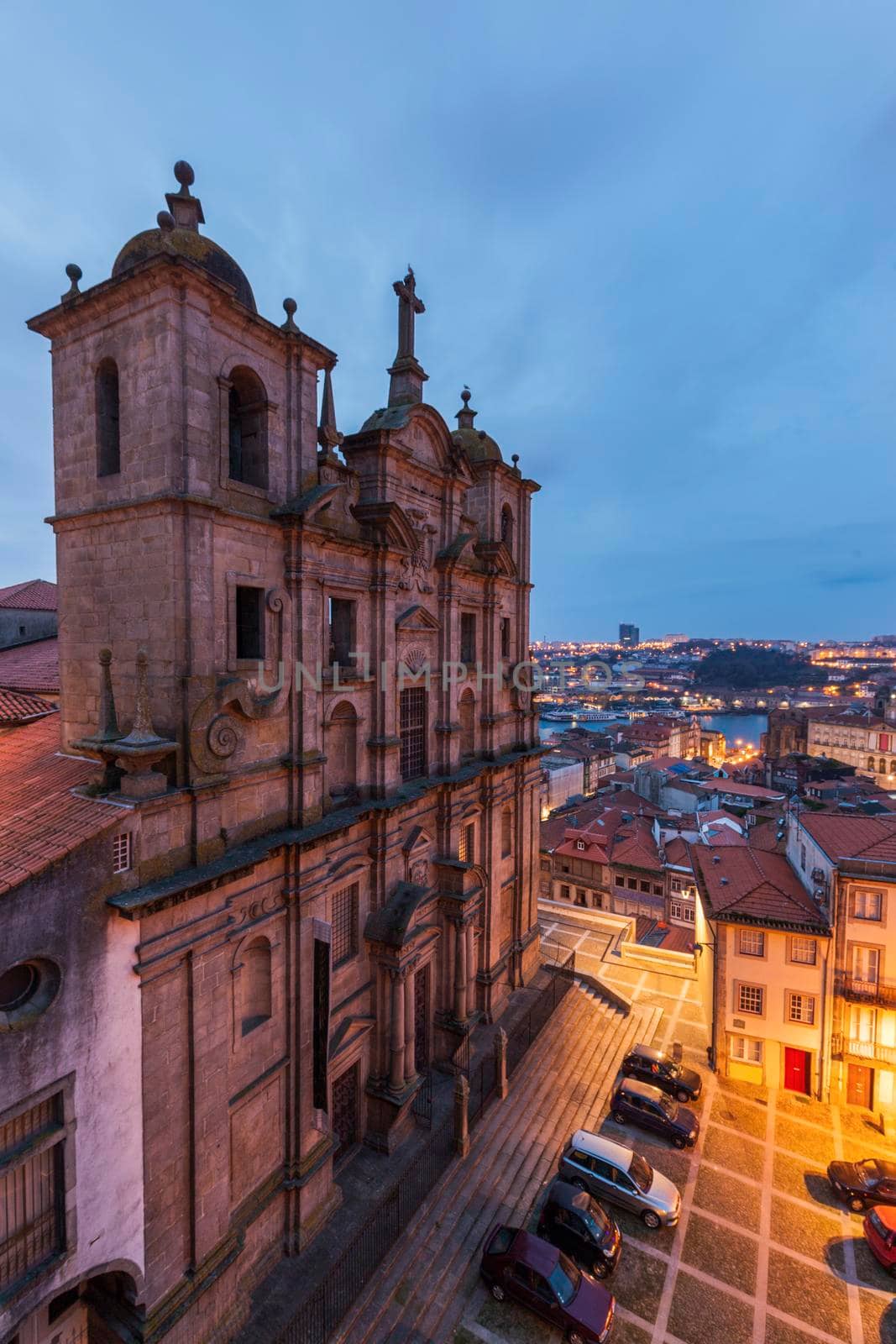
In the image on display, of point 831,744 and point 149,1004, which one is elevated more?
point 149,1004

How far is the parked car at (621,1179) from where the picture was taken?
18.1 metres

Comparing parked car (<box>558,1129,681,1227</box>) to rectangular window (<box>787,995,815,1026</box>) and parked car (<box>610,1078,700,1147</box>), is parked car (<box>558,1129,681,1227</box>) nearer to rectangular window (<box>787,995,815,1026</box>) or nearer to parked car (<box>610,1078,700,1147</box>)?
parked car (<box>610,1078,700,1147</box>)

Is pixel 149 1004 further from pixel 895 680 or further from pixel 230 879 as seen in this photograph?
pixel 895 680

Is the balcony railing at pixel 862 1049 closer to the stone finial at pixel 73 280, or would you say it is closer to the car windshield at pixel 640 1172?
the car windshield at pixel 640 1172

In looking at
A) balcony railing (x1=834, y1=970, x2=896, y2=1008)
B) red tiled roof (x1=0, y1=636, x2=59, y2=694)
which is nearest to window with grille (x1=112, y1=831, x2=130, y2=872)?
red tiled roof (x1=0, y1=636, x2=59, y2=694)

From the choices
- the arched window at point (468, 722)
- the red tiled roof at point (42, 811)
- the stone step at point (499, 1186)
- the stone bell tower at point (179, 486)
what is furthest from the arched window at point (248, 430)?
the stone step at point (499, 1186)

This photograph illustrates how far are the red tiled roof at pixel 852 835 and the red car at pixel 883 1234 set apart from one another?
10.6 m

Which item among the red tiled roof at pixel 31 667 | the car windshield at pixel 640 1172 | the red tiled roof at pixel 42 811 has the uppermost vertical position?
the red tiled roof at pixel 31 667

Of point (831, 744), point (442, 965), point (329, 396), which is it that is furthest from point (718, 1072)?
point (831, 744)

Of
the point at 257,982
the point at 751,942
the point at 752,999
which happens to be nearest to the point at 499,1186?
the point at 257,982

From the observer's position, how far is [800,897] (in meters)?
25.1

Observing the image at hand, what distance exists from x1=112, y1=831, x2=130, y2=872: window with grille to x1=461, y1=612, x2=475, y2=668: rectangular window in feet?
54.6

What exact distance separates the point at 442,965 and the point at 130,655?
16526 mm

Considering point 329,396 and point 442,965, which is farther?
point 442,965
